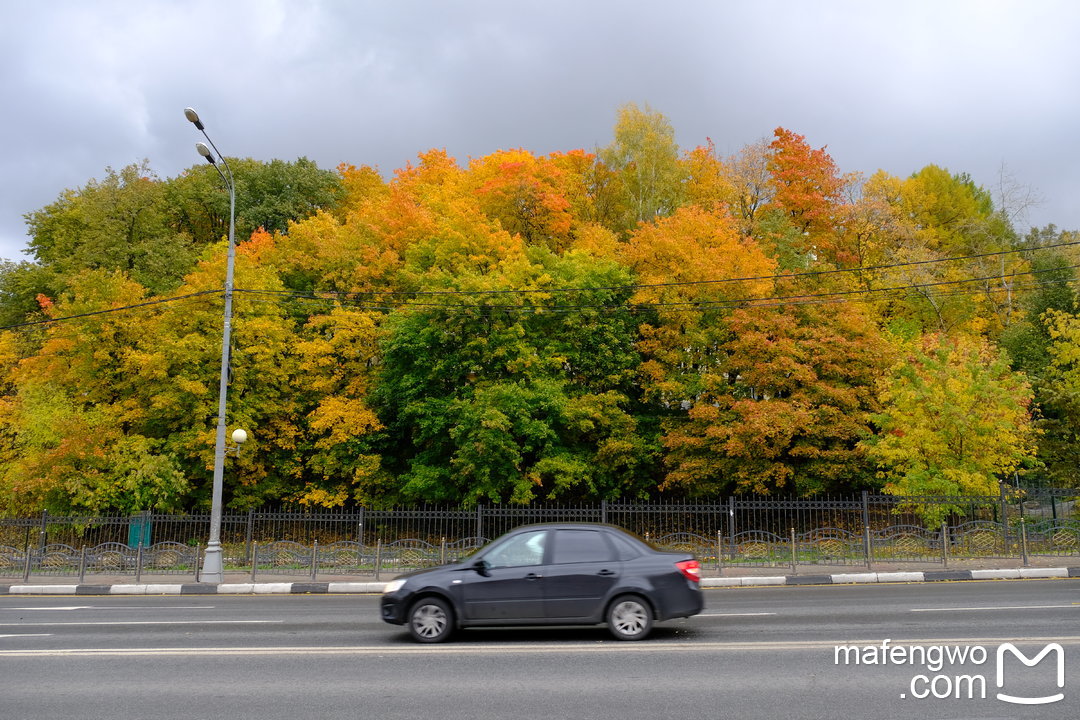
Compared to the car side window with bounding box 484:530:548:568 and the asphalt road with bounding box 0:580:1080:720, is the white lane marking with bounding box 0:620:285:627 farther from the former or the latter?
the car side window with bounding box 484:530:548:568

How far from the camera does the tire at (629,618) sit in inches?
374

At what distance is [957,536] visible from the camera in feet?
69.4

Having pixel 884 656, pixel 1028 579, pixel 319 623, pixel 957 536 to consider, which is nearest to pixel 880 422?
pixel 957 536

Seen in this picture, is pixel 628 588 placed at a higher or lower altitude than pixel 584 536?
lower

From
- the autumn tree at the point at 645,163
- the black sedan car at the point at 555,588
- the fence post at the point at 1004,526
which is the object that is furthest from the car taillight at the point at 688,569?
the autumn tree at the point at 645,163

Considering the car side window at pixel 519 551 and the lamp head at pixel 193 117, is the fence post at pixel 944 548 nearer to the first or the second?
the car side window at pixel 519 551

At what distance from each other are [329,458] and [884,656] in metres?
28.2

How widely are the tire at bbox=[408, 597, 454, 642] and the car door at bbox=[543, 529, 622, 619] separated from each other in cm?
137

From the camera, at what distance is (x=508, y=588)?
9.62m

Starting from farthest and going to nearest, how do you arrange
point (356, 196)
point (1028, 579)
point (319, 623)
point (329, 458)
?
point (356, 196) < point (329, 458) < point (1028, 579) < point (319, 623)

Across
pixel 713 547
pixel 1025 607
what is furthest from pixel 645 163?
pixel 1025 607

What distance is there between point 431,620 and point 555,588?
1756mm

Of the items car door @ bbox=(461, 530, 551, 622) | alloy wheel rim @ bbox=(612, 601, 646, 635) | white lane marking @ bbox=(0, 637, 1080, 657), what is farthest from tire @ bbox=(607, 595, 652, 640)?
car door @ bbox=(461, 530, 551, 622)

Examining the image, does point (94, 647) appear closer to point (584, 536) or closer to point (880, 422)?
point (584, 536)
